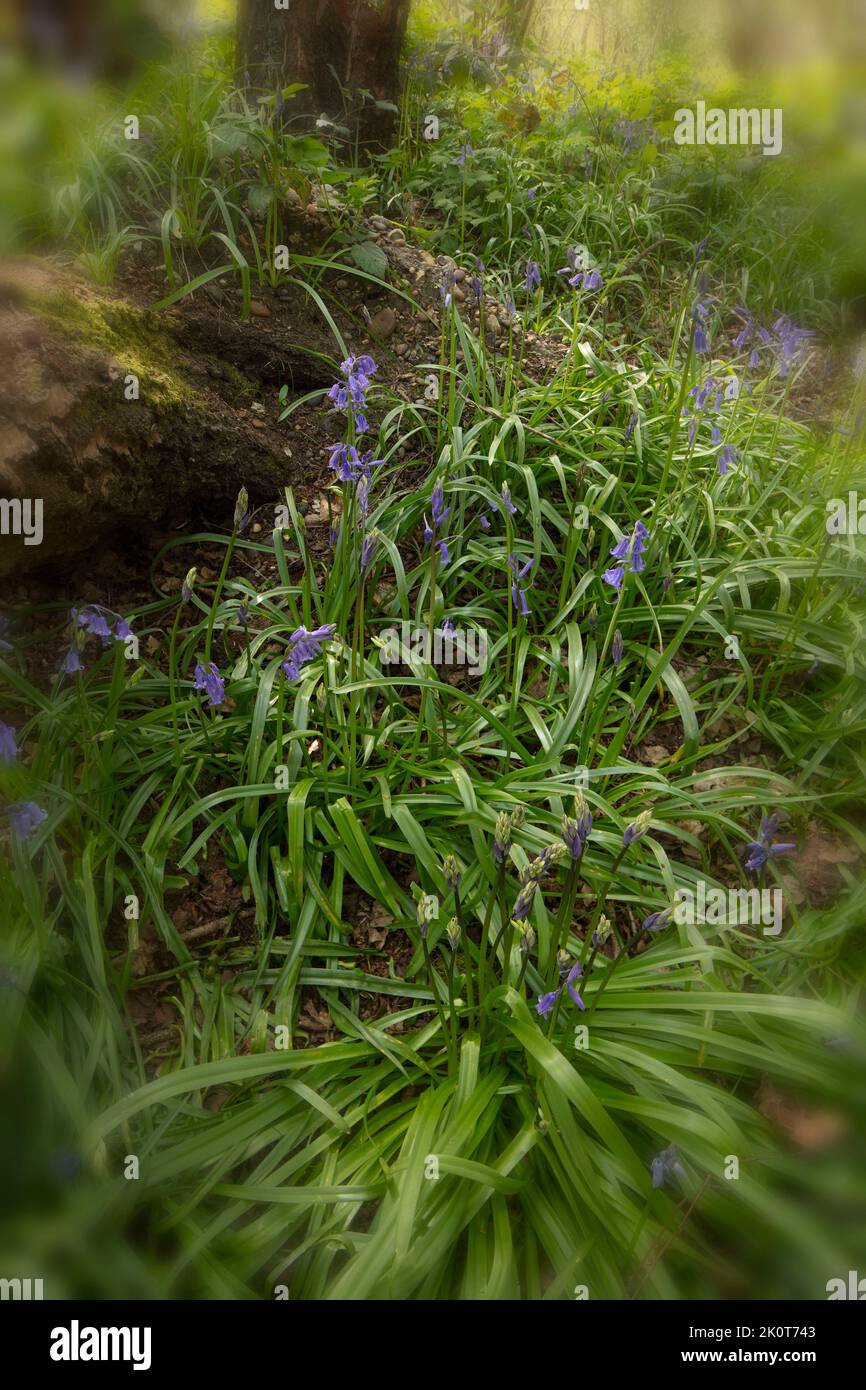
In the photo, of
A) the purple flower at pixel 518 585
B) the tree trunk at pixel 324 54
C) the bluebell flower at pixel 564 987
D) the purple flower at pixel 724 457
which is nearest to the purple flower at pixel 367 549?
the purple flower at pixel 518 585

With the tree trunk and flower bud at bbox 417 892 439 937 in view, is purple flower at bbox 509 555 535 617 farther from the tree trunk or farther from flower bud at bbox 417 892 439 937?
the tree trunk

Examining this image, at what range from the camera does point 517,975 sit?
1.85 meters

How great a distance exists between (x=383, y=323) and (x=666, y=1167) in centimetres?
346

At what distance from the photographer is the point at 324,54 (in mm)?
4031

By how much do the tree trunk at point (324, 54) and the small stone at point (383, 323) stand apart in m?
1.04

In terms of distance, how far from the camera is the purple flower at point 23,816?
1818 millimetres

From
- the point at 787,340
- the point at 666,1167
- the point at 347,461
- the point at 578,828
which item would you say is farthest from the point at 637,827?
the point at 787,340

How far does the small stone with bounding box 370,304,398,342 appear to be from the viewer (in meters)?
3.70

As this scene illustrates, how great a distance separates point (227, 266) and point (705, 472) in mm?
2188

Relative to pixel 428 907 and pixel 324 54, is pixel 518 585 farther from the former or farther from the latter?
pixel 324 54

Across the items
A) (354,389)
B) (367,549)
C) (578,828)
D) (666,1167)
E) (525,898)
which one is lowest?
(666,1167)

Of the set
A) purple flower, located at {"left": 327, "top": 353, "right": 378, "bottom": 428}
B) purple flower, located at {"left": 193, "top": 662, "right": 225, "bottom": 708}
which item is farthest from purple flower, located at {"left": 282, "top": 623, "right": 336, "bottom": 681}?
purple flower, located at {"left": 327, "top": 353, "right": 378, "bottom": 428}
